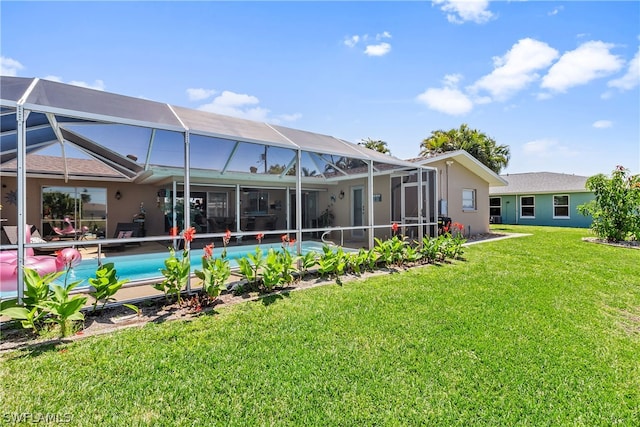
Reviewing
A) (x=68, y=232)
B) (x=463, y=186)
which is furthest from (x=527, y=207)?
(x=68, y=232)

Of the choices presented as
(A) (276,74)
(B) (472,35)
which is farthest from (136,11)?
(B) (472,35)

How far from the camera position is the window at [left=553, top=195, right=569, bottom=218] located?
2154 centimetres

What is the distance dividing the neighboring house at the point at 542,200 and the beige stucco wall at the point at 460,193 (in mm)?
8847

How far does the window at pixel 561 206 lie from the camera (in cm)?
2154

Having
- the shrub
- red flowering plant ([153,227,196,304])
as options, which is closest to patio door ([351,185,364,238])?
red flowering plant ([153,227,196,304])

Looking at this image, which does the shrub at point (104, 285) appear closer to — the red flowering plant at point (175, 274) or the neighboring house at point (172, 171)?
the red flowering plant at point (175, 274)

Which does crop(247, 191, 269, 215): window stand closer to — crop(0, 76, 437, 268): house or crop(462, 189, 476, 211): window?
crop(0, 76, 437, 268): house

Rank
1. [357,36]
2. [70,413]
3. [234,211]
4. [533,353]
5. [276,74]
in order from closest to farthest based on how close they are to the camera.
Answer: [70,413] < [533,353] < [357,36] < [276,74] < [234,211]

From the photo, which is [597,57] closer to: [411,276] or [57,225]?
[411,276]

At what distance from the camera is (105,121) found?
4730 millimetres

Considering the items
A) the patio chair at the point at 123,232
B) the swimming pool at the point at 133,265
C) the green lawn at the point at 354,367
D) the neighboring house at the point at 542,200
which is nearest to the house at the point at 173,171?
the patio chair at the point at 123,232

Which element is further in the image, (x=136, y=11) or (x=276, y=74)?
(x=276, y=74)

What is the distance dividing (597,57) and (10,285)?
1744cm

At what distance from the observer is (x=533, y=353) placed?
141 inches
